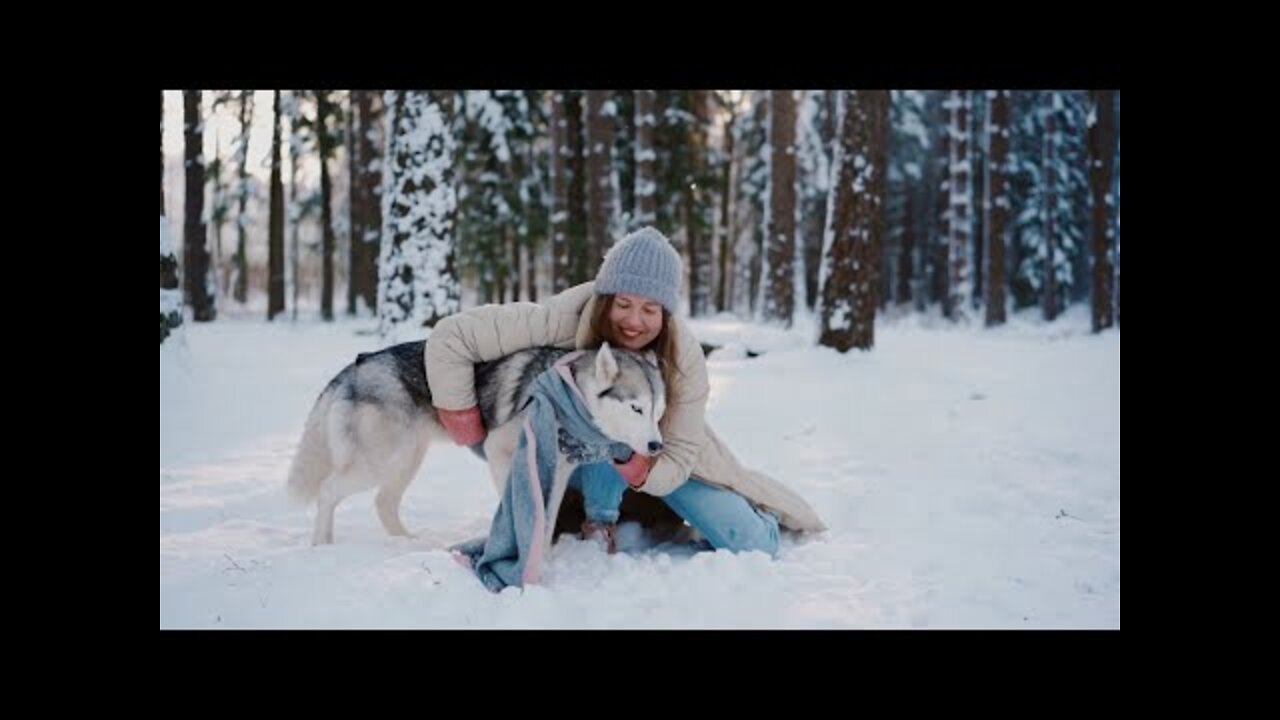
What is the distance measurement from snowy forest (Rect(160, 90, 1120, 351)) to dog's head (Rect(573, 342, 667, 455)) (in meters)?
3.15

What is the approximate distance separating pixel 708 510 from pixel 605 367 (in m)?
0.87

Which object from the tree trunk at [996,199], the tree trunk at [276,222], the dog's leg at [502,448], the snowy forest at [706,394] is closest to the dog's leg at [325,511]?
the snowy forest at [706,394]

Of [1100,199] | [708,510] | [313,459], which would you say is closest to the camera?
[708,510]

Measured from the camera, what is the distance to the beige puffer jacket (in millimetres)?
3734

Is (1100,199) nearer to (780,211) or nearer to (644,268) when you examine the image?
(780,211)

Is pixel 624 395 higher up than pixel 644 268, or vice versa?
pixel 644 268

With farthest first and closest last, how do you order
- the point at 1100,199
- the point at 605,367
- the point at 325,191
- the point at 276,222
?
the point at 325,191
the point at 276,222
the point at 1100,199
the point at 605,367

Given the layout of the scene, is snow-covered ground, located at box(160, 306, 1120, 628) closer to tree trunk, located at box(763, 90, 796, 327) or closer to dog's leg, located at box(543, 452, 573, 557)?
dog's leg, located at box(543, 452, 573, 557)

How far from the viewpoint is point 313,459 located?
411 cm

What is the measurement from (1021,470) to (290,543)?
445cm

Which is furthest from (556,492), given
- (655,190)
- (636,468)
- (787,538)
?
(655,190)

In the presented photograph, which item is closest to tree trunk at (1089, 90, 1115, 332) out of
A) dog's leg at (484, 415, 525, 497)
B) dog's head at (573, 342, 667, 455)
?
dog's head at (573, 342, 667, 455)

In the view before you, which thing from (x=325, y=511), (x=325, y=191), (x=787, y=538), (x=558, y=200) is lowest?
(x=787, y=538)
